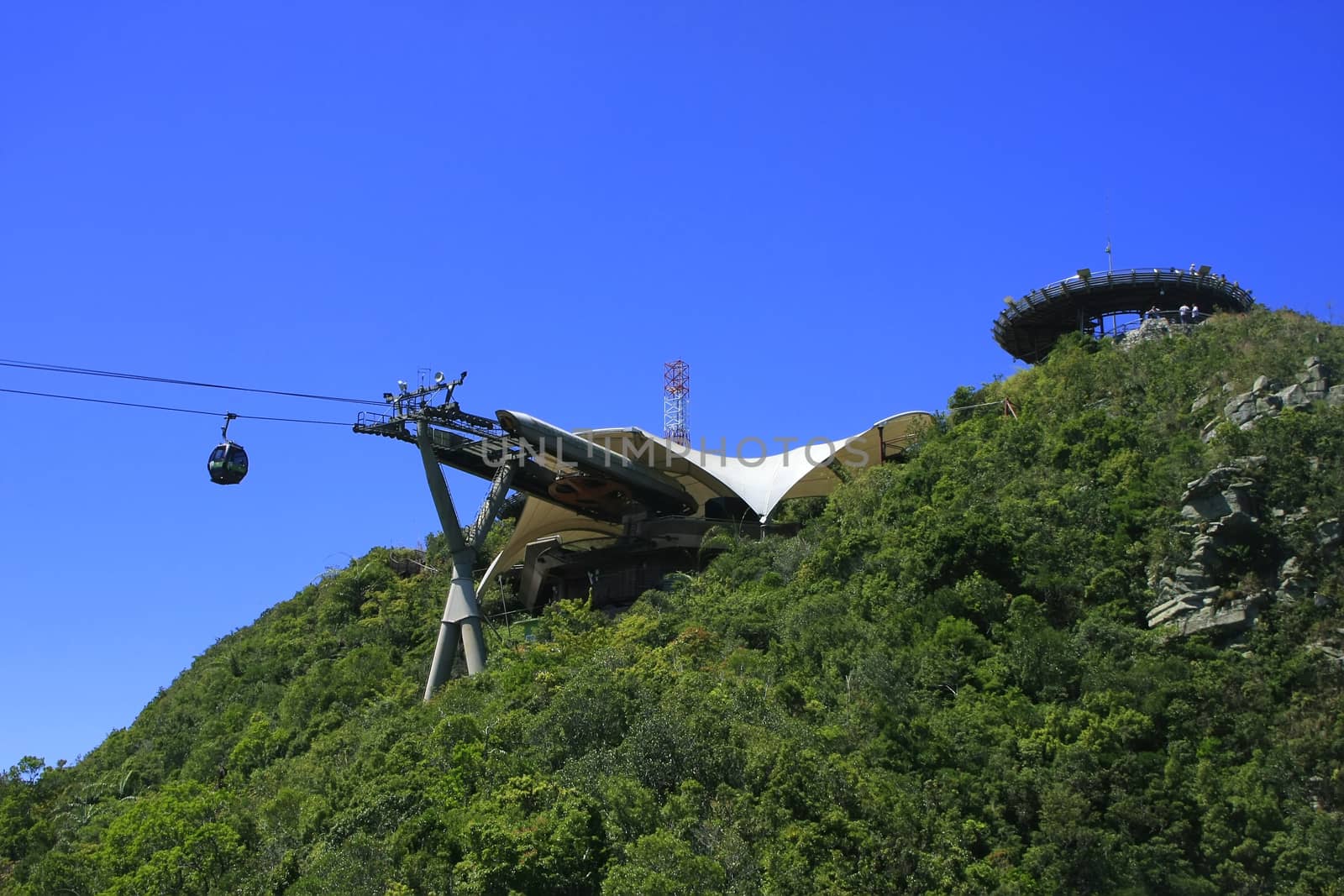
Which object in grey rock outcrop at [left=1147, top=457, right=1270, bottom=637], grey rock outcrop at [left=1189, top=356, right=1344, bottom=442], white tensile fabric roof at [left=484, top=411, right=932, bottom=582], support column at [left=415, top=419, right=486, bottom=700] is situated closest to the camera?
grey rock outcrop at [left=1147, top=457, right=1270, bottom=637]

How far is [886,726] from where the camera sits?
26.5 meters

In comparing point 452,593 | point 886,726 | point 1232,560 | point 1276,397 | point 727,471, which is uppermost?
point 727,471

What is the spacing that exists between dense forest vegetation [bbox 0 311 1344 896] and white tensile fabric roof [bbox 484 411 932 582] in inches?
152

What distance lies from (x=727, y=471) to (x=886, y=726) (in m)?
18.5

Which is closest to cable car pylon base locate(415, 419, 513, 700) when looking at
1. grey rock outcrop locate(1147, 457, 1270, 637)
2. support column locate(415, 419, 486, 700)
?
support column locate(415, 419, 486, 700)

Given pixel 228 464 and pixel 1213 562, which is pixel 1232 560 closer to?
pixel 1213 562

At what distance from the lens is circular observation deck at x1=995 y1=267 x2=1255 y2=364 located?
44.1 m

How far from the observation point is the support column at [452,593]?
33781 mm

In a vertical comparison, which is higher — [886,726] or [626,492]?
[626,492]

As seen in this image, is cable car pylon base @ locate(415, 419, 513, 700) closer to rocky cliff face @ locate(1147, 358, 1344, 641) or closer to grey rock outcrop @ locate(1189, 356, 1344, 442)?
rocky cliff face @ locate(1147, 358, 1344, 641)

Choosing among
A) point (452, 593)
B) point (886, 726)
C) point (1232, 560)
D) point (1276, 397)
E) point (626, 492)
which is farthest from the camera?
point (626, 492)

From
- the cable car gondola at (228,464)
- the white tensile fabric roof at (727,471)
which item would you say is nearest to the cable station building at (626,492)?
the white tensile fabric roof at (727,471)

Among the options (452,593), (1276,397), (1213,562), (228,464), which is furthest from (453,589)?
(1276,397)

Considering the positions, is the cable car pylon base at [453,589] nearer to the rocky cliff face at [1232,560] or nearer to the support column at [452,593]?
the support column at [452,593]
